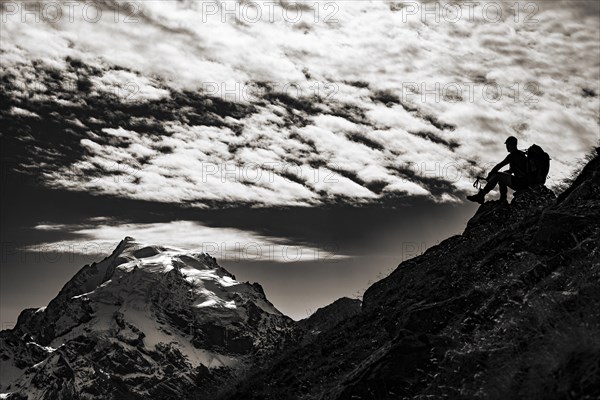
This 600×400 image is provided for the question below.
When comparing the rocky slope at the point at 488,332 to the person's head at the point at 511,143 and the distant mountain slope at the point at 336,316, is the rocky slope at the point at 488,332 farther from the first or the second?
the distant mountain slope at the point at 336,316

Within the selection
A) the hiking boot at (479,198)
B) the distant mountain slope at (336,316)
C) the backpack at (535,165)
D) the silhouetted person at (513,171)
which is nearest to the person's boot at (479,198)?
the hiking boot at (479,198)

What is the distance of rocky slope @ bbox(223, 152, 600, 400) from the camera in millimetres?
6395

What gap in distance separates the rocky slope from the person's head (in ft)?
5.96

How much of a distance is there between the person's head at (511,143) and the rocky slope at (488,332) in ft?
5.96

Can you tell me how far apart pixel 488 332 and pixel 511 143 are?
11994 mm

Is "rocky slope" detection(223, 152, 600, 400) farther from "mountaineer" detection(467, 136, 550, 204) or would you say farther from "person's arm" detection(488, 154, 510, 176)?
"person's arm" detection(488, 154, 510, 176)

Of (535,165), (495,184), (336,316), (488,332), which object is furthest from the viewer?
(336,316)

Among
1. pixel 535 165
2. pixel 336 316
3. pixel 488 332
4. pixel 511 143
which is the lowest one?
pixel 336 316

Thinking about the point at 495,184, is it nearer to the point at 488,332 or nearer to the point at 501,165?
the point at 501,165

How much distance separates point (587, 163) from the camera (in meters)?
16.4

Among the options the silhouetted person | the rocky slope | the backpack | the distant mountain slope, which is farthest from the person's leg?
the distant mountain slope

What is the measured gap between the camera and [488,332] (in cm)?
873

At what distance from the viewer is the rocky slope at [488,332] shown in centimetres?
639

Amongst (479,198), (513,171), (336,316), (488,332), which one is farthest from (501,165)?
(488,332)
